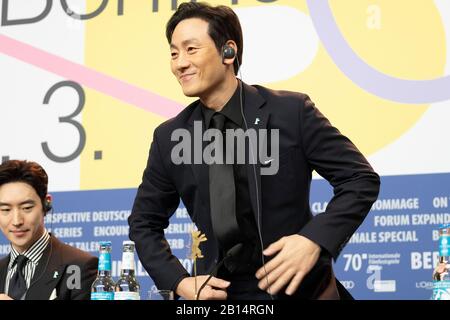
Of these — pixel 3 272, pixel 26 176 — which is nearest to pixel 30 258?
pixel 3 272

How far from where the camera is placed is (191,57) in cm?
228

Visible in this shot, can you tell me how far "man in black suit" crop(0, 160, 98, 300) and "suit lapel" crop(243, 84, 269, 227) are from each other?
81cm

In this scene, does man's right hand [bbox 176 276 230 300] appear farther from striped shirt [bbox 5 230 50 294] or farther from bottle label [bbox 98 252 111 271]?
striped shirt [bbox 5 230 50 294]

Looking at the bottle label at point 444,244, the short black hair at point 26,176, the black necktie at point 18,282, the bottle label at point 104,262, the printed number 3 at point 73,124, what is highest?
the printed number 3 at point 73,124

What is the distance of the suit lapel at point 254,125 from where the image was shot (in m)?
2.11

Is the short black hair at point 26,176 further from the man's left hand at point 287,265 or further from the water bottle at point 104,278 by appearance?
the man's left hand at point 287,265

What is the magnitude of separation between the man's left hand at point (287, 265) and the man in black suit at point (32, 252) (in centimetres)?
96

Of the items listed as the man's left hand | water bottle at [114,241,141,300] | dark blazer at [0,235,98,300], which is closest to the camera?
the man's left hand

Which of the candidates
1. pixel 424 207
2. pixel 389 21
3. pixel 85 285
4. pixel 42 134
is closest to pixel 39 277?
pixel 85 285

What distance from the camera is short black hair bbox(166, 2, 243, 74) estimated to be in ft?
7.69

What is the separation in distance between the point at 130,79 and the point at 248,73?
599 millimetres

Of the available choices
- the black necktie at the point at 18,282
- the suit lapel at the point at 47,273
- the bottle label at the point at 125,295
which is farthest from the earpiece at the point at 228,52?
the black necktie at the point at 18,282

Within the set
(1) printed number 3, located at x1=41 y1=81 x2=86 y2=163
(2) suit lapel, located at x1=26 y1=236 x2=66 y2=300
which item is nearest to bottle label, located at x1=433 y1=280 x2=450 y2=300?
(2) suit lapel, located at x1=26 y1=236 x2=66 y2=300

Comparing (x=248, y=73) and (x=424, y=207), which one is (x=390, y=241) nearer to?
(x=424, y=207)
